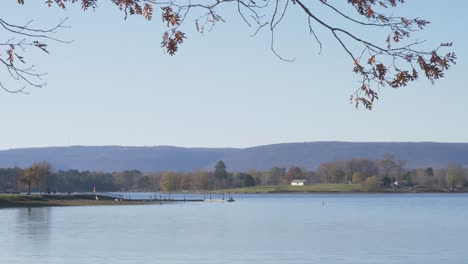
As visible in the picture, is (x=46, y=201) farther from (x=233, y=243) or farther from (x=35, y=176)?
(x=233, y=243)

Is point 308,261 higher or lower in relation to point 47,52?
lower

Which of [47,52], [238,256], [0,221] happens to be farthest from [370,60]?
[0,221]

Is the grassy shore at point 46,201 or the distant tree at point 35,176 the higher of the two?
the distant tree at point 35,176

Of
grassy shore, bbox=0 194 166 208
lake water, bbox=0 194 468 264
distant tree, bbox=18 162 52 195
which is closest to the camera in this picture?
lake water, bbox=0 194 468 264

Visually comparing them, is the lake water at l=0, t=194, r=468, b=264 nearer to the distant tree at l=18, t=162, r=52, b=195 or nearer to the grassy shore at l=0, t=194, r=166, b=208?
the grassy shore at l=0, t=194, r=166, b=208

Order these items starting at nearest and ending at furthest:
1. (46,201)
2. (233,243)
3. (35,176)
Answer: (233,243) < (46,201) < (35,176)

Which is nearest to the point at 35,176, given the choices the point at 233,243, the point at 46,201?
the point at 46,201

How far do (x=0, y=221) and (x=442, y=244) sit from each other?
171 ft

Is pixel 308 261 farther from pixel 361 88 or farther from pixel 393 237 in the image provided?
pixel 361 88

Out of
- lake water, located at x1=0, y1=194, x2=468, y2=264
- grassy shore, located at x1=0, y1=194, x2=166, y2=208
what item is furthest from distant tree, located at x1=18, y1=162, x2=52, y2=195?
lake water, located at x1=0, y1=194, x2=468, y2=264

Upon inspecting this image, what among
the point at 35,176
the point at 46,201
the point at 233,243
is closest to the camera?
the point at 233,243

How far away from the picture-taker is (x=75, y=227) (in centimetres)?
8625

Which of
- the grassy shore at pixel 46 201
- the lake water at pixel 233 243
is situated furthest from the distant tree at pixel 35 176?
the lake water at pixel 233 243

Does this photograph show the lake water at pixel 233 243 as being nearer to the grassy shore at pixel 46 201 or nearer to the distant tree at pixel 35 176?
the grassy shore at pixel 46 201
